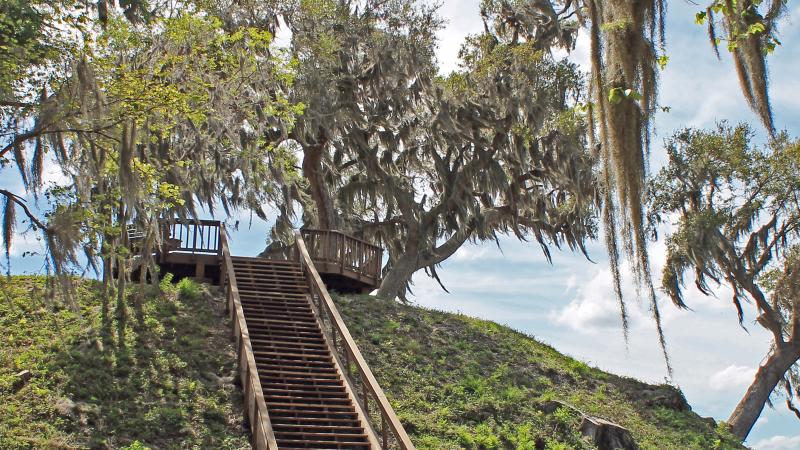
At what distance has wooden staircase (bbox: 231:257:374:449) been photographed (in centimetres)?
1584

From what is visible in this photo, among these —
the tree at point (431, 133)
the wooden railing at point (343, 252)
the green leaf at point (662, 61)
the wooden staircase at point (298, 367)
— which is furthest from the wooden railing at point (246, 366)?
the green leaf at point (662, 61)

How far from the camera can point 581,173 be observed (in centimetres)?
2855

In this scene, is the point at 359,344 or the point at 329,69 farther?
the point at 329,69

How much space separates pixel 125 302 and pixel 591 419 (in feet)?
32.6

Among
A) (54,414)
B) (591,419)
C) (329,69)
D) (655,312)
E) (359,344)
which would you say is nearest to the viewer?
(655,312)

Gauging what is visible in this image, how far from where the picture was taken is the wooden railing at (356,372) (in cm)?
1537

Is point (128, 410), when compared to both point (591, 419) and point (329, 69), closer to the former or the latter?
point (591, 419)

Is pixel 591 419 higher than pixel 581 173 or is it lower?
lower

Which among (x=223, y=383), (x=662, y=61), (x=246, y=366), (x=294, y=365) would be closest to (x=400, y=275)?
(x=294, y=365)

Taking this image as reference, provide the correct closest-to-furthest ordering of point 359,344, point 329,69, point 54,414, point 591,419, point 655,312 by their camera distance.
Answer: point 655,312, point 54,414, point 591,419, point 359,344, point 329,69

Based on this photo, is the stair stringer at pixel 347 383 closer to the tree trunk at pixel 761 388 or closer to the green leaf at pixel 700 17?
the green leaf at pixel 700 17

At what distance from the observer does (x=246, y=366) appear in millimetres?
17156

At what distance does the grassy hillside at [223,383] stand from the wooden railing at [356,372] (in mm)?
670

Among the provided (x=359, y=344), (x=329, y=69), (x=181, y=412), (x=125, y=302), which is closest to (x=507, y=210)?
(x=329, y=69)
